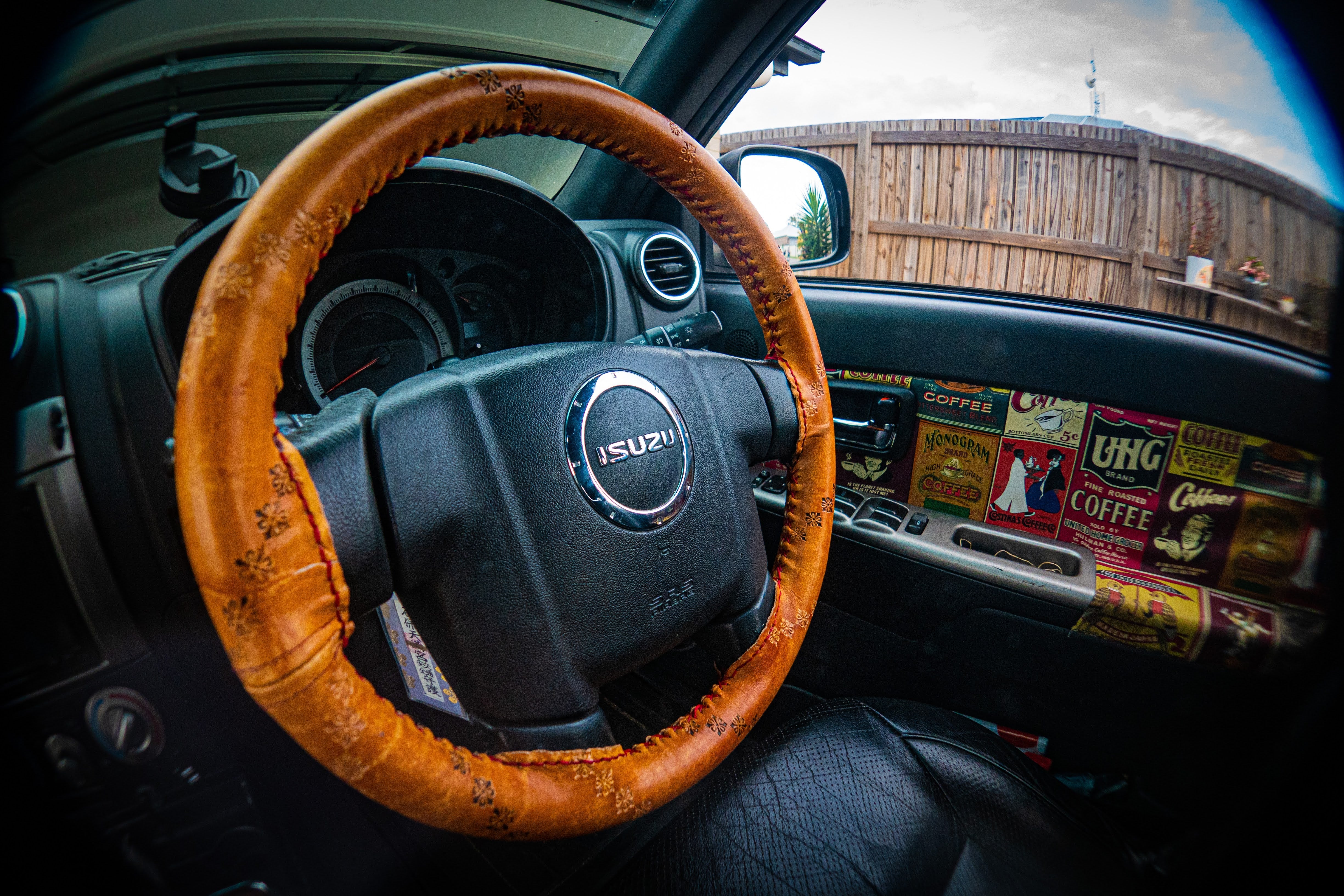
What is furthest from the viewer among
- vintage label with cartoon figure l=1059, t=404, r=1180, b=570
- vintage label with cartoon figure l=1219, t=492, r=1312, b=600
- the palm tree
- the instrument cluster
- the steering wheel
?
the palm tree

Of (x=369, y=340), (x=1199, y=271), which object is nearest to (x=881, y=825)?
(x=369, y=340)

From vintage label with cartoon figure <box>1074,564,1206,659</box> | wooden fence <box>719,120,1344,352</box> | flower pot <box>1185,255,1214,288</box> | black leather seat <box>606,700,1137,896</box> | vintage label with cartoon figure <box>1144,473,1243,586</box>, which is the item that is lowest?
black leather seat <box>606,700,1137,896</box>

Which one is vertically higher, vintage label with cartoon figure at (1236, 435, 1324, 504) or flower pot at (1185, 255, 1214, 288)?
flower pot at (1185, 255, 1214, 288)

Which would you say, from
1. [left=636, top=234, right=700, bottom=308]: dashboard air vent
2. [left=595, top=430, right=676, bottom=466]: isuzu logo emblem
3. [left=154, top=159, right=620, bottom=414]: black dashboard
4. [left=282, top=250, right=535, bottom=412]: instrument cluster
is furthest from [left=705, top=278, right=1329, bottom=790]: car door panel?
[left=595, top=430, right=676, bottom=466]: isuzu logo emblem

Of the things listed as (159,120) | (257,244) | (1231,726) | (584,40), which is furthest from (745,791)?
(584,40)

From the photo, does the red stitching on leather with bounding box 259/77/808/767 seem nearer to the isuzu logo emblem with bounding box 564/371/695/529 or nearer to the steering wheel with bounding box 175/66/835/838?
the steering wheel with bounding box 175/66/835/838

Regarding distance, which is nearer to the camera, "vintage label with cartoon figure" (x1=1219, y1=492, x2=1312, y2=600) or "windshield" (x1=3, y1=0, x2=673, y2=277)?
"windshield" (x1=3, y1=0, x2=673, y2=277)

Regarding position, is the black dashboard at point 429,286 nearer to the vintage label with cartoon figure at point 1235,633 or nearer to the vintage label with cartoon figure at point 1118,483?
the vintage label with cartoon figure at point 1118,483

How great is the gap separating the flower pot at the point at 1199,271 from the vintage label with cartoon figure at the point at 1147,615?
565 millimetres

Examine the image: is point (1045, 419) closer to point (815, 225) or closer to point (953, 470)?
point (953, 470)

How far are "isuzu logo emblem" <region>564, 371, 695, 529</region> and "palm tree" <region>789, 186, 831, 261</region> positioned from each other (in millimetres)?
1093

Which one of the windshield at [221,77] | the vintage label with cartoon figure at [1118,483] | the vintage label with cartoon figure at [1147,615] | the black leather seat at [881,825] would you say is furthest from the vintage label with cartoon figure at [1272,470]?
the windshield at [221,77]

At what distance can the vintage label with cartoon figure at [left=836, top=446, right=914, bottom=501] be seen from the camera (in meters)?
1.40

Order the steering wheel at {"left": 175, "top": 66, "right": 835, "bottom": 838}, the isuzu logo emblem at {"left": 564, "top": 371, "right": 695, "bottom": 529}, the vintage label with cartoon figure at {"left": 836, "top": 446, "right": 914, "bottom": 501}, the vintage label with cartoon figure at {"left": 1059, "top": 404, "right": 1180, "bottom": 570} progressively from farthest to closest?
the vintage label with cartoon figure at {"left": 836, "top": 446, "right": 914, "bottom": 501} → the vintage label with cartoon figure at {"left": 1059, "top": 404, "right": 1180, "bottom": 570} → the isuzu logo emblem at {"left": 564, "top": 371, "right": 695, "bottom": 529} → the steering wheel at {"left": 175, "top": 66, "right": 835, "bottom": 838}
